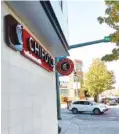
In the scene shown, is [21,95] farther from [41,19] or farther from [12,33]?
[41,19]

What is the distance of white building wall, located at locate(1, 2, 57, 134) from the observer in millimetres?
6914

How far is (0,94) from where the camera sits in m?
6.57

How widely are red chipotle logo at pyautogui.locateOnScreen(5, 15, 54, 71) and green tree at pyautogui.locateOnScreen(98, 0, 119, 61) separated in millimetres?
6717

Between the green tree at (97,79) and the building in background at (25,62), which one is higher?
the green tree at (97,79)

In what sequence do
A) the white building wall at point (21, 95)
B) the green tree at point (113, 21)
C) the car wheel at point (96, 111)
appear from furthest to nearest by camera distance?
the car wheel at point (96, 111), the green tree at point (113, 21), the white building wall at point (21, 95)

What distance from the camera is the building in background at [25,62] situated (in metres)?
7.02

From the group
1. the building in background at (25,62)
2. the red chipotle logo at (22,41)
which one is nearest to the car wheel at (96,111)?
the building in background at (25,62)

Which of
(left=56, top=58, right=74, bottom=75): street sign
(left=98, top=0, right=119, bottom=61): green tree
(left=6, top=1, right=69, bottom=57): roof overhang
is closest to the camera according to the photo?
(left=6, top=1, right=69, bottom=57): roof overhang

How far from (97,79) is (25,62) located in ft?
175

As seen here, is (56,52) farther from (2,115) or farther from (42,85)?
(2,115)

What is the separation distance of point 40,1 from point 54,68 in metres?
7.42

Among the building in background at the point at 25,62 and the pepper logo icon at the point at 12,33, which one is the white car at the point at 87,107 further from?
the pepper logo icon at the point at 12,33

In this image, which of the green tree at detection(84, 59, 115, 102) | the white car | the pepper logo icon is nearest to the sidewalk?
the white car

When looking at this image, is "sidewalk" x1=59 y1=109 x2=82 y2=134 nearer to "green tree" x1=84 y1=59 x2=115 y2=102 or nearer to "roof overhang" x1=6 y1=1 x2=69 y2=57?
"roof overhang" x1=6 y1=1 x2=69 y2=57
